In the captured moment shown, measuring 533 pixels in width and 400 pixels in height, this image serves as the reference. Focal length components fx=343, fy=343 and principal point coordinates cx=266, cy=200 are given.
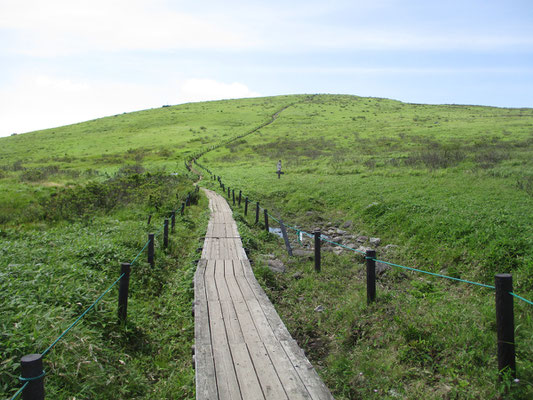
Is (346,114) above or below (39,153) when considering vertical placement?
above

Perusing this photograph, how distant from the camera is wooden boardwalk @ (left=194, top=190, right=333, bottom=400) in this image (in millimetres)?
4285

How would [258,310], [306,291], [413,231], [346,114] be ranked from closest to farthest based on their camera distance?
[258,310] → [306,291] → [413,231] → [346,114]

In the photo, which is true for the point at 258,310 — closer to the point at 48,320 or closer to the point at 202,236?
the point at 48,320

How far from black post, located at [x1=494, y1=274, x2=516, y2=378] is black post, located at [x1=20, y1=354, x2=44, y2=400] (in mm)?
4926

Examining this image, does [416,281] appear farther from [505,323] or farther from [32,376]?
[32,376]

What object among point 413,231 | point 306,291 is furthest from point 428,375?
point 413,231

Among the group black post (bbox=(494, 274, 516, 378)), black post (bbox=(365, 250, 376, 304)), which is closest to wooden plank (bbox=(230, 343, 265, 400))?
black post (bbox=(365, 250, 376, 304))

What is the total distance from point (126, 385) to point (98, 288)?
9.13 ft

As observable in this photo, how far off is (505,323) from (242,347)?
353cm

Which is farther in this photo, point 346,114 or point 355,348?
point 346,114

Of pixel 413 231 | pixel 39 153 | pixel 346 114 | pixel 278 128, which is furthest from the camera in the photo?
pixel 346 114

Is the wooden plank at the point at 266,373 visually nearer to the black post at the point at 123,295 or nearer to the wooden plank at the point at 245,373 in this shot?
the wooden plank at the point at 245,373

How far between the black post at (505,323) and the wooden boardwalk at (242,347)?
7.15 feet

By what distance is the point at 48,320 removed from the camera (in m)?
5.05
